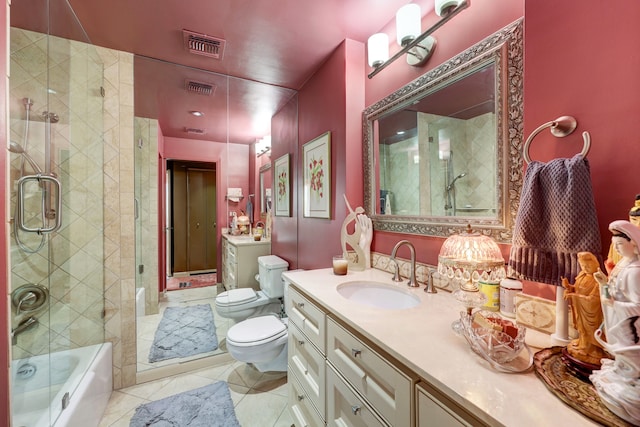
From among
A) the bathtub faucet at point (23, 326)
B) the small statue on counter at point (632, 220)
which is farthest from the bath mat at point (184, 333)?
the small statue on counter at point (632, 220)

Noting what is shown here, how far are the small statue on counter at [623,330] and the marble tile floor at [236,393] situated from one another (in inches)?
63.0

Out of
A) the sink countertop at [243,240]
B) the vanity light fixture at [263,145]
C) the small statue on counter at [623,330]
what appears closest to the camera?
the small statue on counter at [623,330]

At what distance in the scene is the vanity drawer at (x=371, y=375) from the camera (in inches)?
26.9

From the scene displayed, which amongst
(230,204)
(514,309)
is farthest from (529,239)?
(230,204)

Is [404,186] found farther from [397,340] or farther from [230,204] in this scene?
[230,204]

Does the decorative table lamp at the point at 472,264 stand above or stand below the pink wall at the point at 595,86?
below

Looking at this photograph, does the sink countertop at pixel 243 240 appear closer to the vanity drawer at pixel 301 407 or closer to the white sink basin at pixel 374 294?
the vanity drawer at pixel 301 407

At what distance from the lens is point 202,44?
1773 mm

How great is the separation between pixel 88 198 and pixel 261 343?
1.58 meters

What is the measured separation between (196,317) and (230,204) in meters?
1.24

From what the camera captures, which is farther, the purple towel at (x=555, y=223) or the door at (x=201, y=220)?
the door at (x=201, y=220)

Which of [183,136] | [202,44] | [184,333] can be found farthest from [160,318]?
[202,44]

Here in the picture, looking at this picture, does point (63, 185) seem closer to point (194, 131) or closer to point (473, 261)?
point (194, 131)

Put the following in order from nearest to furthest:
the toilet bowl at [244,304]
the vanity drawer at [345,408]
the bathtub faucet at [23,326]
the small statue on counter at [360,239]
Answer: the vanity drawer at [345,408] → the bathtub faucet at [23,326] → the small statue on counter at [360,239] → the toilet bowl at [244,304]
